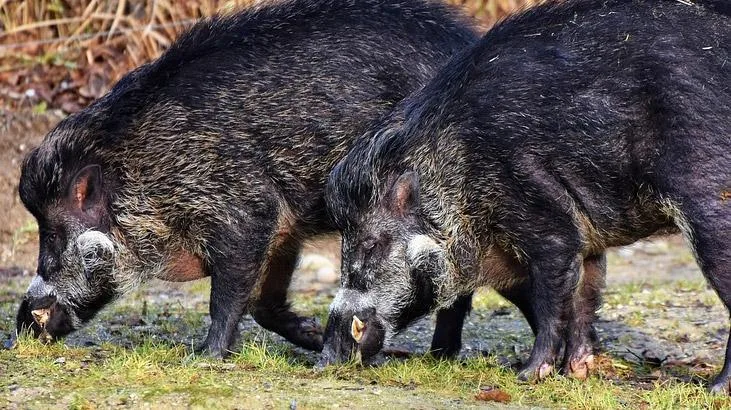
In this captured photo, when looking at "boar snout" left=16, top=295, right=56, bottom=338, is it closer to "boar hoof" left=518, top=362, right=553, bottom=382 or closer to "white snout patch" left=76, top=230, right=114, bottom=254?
"white snout patch" left=76, top=230, right=114, bottom=254

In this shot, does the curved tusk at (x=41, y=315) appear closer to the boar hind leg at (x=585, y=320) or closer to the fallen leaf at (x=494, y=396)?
the fallen leaf at (x=494, y=396)

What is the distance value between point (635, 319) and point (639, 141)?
2411mm

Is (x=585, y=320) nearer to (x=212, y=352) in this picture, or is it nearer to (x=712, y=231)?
(x=712, y=231)

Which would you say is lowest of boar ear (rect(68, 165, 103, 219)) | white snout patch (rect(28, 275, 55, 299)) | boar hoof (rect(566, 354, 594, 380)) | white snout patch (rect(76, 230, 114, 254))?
boar hoof (rect(566, 354, 594, 380))

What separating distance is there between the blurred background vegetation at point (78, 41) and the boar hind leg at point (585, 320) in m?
6.54

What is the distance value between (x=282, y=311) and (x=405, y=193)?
1470 mm

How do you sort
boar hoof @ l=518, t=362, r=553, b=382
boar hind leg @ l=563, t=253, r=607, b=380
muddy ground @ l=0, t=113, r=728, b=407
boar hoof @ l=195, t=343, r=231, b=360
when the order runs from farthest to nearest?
muddy ground @ l=0, t=113, r=728, b=407
boar hoof @ l=195, t=343, r=231, b=360
boar hind leg @ l=563, t=253, r=607, b=380
boar hoof @ l=518, t=362, r=553, b=382

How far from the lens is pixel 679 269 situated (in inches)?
471

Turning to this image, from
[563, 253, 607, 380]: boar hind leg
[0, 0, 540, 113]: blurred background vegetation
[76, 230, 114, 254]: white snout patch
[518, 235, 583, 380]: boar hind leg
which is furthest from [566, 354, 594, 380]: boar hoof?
[0, 0, 540, 113]: blurred background vegetation

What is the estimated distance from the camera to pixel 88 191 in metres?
7.79

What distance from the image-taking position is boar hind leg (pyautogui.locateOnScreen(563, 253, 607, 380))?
728 cm

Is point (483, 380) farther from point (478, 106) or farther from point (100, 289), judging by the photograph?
point (100, 289)

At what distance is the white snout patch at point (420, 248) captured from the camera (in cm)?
724

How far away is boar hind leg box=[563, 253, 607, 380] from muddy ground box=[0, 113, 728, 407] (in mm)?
353
